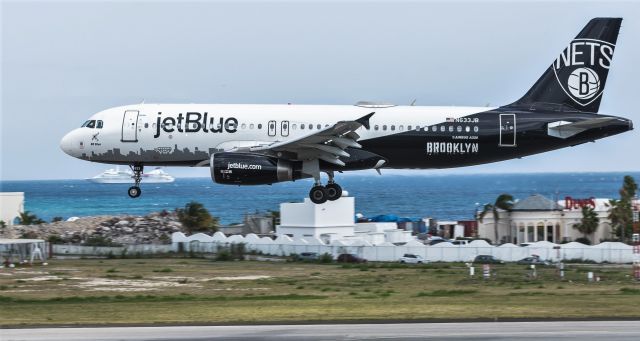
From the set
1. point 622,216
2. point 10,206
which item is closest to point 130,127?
point 622,216

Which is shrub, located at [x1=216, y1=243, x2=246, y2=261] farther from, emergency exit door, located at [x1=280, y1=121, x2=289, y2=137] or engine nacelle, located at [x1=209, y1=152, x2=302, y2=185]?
engine nacelle, located at [x1=209, y1=152, x2=302, y2=185]

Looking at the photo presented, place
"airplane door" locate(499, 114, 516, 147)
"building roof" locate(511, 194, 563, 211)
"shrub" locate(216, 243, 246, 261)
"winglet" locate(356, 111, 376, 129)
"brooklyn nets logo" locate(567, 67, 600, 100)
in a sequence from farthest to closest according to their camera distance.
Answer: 1. "building roof" locate(511, 194, 563, 211)
2. "shrub" locate(216, 243, 246, 261)
3. "brooklyn nets logo" locate(567, 67, 600, 100)
4. "airplane door" locate(499, 114, 516, 147)
5. "winglet" locate(356, 111, 376, 129)

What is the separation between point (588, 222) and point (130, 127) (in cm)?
6890

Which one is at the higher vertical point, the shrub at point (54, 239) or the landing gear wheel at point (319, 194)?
the landing gear wheel at point (319, 194)

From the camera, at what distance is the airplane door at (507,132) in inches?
1857

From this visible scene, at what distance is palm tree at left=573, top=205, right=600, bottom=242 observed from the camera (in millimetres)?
105500

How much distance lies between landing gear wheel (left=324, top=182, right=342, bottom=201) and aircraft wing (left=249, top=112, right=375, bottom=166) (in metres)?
1.38

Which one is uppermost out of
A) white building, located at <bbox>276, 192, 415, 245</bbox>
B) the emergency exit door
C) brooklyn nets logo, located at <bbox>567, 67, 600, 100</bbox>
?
brooklyn nets logo, located at <bbox>567, 67, 600, 100</bbox>

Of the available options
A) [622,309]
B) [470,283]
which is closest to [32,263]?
[470,283]

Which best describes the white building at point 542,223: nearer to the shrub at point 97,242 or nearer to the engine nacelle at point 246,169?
the shrub at point 97,242

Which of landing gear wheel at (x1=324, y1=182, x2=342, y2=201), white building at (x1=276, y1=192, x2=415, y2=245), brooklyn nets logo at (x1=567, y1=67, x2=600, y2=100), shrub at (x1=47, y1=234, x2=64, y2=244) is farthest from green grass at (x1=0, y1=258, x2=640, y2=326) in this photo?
shrub at (x1=47, y1=234, x2=64, y2=244)

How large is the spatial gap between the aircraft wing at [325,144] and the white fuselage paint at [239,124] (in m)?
0.73

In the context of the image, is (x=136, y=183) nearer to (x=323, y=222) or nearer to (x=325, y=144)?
(x=325, y=144)

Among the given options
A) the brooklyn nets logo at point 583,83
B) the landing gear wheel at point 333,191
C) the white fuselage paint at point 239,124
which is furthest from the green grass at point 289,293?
the brooklyn nets logo at point 583,83
